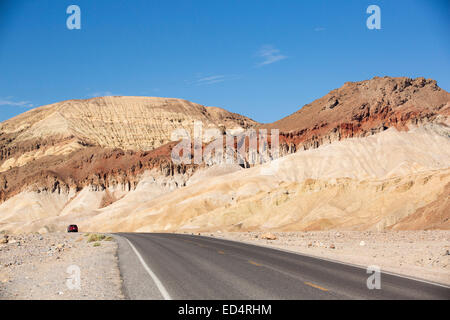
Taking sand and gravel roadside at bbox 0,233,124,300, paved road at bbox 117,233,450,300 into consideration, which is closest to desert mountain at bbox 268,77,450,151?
paved road at bbox 117,233,450,300

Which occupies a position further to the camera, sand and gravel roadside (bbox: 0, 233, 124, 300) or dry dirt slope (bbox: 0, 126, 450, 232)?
dry dirt slope (bbox: 0, 126, 450, 232)

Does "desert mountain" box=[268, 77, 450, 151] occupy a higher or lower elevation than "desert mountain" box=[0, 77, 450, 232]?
higher

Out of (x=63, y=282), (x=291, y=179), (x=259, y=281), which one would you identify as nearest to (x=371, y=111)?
(x=291, y=179)

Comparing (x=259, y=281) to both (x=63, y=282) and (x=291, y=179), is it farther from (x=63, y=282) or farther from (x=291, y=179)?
(x=291, y=179)

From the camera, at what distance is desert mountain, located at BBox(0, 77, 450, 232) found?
47.4 meters

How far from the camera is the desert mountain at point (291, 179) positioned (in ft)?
156

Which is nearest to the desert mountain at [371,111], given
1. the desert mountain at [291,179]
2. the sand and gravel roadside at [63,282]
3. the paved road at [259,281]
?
the desert mountain at [291,179]

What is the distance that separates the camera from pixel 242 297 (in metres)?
9.54

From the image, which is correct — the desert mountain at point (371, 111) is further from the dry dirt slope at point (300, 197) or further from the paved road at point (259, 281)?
the paved road at point (259, 281)

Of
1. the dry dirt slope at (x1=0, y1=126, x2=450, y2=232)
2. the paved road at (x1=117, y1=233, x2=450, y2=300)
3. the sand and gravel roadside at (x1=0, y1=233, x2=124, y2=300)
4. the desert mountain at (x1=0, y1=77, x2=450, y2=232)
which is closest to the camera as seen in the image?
the paved road at (x1=117, y1=233, x2=450, y2=300)

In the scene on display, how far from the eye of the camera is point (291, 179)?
98.8 m

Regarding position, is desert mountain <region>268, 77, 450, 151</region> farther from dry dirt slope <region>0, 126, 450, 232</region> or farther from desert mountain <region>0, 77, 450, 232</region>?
dry dirt slope <region>0, 126, 450, 232</region>
